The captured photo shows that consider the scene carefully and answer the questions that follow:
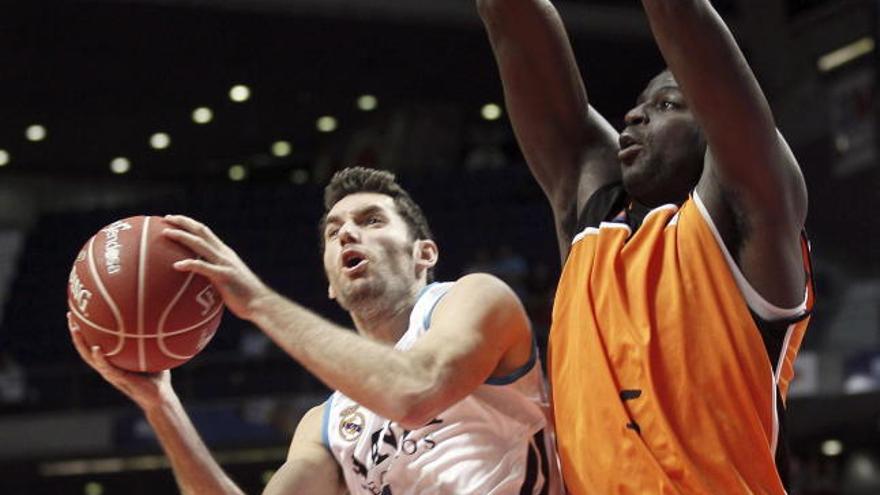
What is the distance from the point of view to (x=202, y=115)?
17.4 meters

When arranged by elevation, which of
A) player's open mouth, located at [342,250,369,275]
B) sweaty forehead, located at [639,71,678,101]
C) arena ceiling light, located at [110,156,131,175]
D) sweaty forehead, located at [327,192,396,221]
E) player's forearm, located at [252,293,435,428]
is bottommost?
player's forearm, located at [252,293,435,428]

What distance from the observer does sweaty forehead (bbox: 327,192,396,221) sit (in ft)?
10.6

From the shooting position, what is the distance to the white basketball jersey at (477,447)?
9.41 feet

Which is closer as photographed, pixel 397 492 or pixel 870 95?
pixel 397 492

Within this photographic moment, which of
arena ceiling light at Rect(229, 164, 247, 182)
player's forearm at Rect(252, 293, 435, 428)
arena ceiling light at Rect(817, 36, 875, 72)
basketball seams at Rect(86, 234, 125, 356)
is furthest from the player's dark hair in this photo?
arena ceiling light at Rect(229, 164, 247, 182)

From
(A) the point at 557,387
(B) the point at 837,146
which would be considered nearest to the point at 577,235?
(A) the point at 557,387

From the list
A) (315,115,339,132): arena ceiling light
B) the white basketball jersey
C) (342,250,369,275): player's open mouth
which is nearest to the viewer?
the white basketball jersey

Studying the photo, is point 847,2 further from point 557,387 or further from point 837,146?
point 557,387

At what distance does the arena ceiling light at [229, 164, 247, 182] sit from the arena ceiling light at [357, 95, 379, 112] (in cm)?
310

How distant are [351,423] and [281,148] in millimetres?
16123

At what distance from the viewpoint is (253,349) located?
1334 cm

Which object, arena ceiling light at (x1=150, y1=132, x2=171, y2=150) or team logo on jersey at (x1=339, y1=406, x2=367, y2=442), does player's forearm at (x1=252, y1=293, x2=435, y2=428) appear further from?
arena ceiling light at (x1=150, y1=132, x2=171, y2=150)

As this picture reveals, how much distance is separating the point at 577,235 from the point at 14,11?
11.7 metres

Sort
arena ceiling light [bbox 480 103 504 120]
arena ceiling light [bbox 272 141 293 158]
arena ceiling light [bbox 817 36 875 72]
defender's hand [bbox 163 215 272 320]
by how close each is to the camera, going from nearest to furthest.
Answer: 1. defender's hand [bbox 163 215 272 320]
2. arena ceiling light [bbox 817 36 875 72]
3. arena ceiling light [bbox 480 103 504 120]
4. arena ceiling light [bbox 272 141 293 158]
